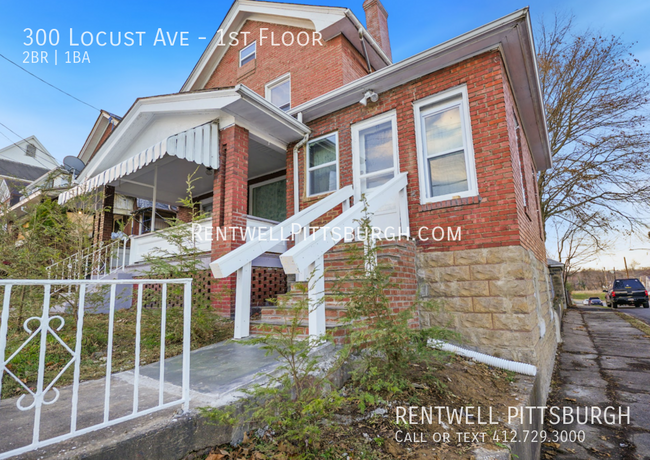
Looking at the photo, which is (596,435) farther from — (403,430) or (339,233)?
(339,233)

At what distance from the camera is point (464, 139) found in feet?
15.8

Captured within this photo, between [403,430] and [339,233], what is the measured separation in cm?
190

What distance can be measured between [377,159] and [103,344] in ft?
16.8

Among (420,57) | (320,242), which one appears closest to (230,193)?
(320,242)

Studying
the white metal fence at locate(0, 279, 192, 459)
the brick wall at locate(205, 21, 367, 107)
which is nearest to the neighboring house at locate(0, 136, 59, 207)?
the brick wall at locate(205, 21, 367, 107)

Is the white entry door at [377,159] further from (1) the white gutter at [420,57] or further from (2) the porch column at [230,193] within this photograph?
(2) the porch column at [230,193]

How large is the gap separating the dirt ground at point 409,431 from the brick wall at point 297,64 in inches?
290

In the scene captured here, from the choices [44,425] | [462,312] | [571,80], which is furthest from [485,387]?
[571,80]

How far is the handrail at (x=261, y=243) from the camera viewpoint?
319 centimetres

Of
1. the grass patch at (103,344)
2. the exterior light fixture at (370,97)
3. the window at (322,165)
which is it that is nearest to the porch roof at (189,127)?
the window at (322,165)

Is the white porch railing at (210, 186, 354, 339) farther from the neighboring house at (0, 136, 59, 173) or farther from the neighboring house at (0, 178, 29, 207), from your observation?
the neighboring house at (0, 136, 59, 173)

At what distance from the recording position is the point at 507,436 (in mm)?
2236

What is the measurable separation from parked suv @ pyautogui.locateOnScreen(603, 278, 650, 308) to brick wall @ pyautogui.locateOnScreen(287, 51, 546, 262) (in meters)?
26.4

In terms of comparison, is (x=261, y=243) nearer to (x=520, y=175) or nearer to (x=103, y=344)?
(x=103, y=344)
